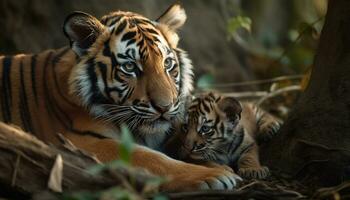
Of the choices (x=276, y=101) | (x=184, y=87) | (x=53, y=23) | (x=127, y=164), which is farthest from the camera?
(x=53, y=23)

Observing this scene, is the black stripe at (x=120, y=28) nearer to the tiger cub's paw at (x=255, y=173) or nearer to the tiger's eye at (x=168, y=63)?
the tiger's eye at (x=168, y=63)

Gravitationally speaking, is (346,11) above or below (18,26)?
above

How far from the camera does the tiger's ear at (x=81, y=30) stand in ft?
13.5

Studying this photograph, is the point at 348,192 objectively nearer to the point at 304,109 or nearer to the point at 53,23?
the point at 304,109

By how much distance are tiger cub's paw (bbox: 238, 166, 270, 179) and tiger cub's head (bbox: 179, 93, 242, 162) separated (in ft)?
0.99

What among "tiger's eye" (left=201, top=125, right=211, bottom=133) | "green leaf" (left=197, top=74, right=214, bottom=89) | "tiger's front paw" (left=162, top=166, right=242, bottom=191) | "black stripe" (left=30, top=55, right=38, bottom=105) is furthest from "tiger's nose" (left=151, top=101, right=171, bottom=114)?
"green leaf" (left=197, top=74, right=214, bottom=89)

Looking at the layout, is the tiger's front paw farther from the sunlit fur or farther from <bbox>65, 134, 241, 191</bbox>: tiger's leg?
the sunlit fur

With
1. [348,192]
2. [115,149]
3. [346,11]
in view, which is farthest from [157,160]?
[346,11]

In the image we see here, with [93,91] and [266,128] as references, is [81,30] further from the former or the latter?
[266,128]

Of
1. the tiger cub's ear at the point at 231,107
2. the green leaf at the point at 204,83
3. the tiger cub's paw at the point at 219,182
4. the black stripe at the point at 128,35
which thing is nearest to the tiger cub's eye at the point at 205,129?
the tiger cub's ear at the point at 231,107

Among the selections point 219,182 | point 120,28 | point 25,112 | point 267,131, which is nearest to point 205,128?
point 267,131

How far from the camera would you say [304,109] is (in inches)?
173

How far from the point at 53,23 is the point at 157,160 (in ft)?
12.3

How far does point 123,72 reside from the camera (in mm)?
4164
